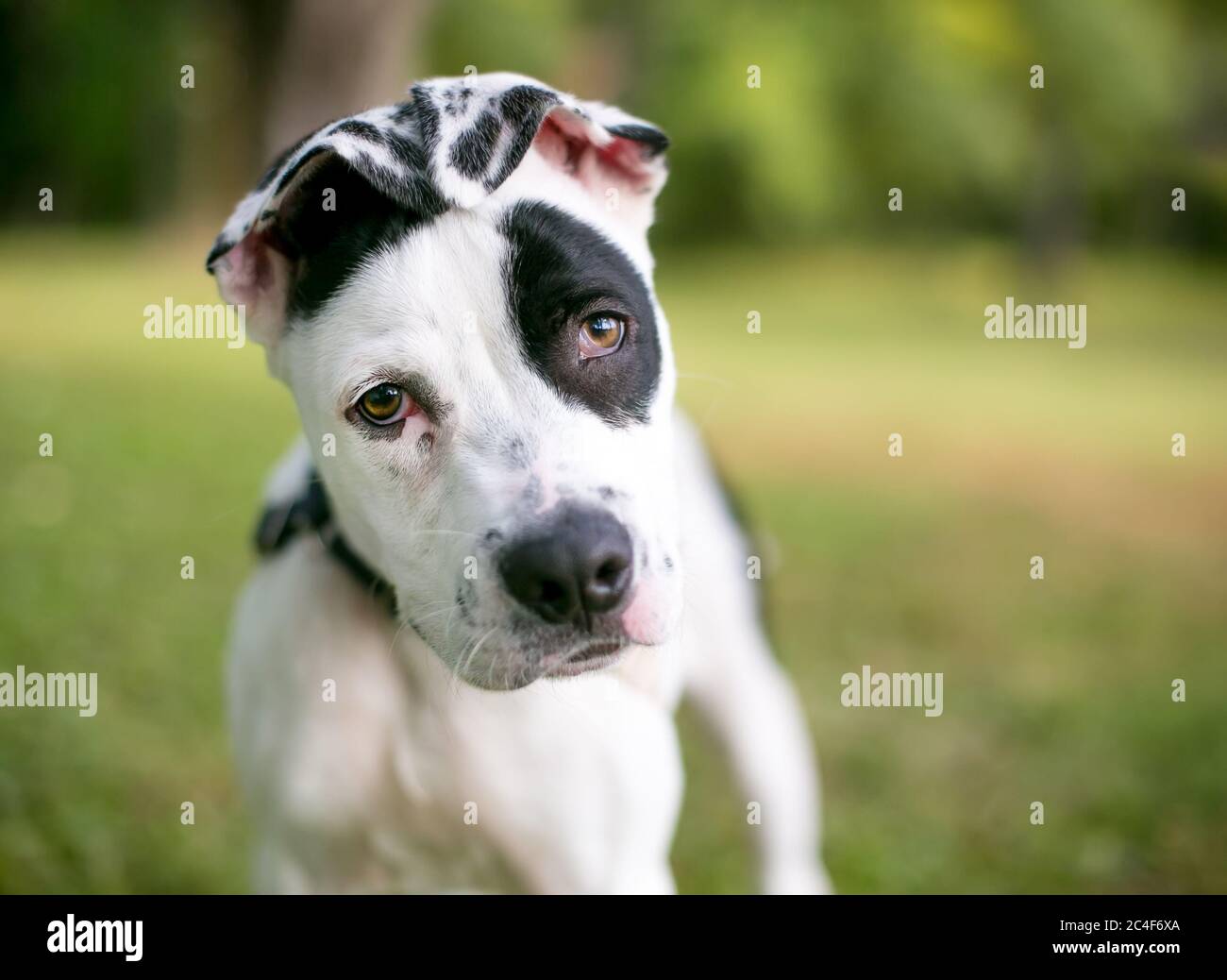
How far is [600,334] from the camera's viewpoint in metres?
2.58

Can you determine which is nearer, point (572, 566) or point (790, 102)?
point (572, 566)

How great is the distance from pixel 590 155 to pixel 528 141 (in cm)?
35

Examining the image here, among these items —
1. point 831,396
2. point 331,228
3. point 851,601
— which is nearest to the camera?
point 331,228

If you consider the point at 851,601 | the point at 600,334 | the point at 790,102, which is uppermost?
the point at 790,102

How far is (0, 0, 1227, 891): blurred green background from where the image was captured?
15.5ft

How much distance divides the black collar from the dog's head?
16 centimetres

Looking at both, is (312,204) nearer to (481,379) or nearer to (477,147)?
(477,147)

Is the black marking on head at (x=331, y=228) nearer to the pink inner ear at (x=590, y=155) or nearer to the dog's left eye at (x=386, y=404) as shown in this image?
the dog's left eye at (x=386, y=404)

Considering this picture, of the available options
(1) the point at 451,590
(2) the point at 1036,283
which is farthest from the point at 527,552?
(2) the point at 1036,283

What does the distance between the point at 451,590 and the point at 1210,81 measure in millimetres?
28890

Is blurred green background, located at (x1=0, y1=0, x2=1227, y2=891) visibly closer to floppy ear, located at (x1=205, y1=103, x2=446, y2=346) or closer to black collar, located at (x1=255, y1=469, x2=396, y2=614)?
black collar, located at (x1=255, y1=469, x2=396, y2=614)

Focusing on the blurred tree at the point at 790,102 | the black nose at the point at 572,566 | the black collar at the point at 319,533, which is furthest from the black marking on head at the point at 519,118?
the blurred tree at the point at 790,102

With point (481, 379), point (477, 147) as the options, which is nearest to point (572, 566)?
point (481, 379)

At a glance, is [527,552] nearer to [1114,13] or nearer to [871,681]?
[871,681]
